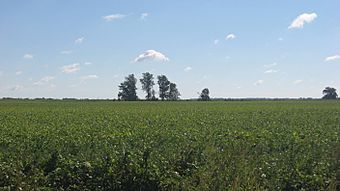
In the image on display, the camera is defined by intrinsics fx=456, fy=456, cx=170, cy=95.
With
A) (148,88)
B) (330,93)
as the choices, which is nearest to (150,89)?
(148,88)

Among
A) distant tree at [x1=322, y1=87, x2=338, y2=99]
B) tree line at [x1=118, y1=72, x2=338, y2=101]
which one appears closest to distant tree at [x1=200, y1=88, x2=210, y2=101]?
tree line at [x1=118, y1=72, x2=338, y2=101]

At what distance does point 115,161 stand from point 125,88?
123229 millimetres

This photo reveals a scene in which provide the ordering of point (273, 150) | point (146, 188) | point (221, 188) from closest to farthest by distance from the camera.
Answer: point (221, 188) → point (146, 188) → point (273, 150)

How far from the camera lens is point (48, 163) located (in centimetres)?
1086

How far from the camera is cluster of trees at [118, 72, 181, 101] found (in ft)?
436

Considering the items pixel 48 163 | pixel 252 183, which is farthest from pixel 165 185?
pixel 48 163

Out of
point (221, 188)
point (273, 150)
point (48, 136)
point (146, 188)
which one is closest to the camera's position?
point (221, 188)

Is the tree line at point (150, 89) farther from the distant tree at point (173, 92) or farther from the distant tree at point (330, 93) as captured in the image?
the distant tree at point (330, 93)

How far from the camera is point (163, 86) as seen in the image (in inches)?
5320

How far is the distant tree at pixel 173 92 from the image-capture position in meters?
135

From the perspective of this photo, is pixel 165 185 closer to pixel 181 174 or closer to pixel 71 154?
pixel 181 174

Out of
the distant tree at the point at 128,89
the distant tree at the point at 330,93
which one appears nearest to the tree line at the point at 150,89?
the distant tree at the point at 128,89

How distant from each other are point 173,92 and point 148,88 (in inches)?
295

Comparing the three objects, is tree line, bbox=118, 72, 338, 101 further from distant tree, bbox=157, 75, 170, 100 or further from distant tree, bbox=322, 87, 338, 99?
distant tree, bbox=322, 87, 338, 99
